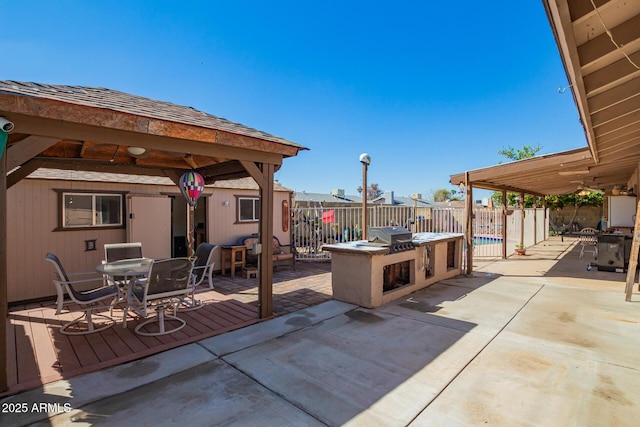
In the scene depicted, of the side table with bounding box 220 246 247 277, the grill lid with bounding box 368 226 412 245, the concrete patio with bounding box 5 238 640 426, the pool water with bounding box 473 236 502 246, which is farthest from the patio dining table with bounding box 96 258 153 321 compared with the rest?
the pool water with bounding box 473 236 502 246

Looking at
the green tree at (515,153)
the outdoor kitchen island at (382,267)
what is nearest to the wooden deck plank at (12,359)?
the outdoor kitchen island at (382,267)

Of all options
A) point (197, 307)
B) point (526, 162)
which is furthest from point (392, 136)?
point (197, 307)

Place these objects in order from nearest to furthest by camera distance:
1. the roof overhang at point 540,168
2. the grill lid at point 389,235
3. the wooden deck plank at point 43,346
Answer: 1. the wooden deck plank at point 43,346
2. the grill lid at point 389,235
3. the roof overhang at point 540,168

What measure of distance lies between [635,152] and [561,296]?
375 centimetres

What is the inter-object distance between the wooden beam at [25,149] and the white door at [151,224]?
3.95 m

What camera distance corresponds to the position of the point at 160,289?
3.91 m

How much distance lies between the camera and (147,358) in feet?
10.4

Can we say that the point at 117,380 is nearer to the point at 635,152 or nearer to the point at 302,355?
the point at 302,355

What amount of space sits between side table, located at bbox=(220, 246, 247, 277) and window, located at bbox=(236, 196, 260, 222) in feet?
3.33

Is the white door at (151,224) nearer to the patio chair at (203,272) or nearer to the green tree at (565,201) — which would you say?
the patio chair at (203,272)

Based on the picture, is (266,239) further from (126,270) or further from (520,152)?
(520,152)

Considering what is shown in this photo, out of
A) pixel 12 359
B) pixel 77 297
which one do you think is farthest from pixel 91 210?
pixel 12 359

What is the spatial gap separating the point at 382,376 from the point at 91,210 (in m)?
6.32

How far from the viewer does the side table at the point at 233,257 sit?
752 centimetres
